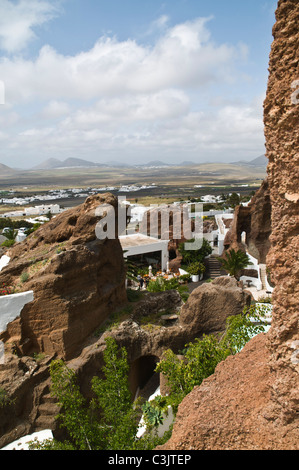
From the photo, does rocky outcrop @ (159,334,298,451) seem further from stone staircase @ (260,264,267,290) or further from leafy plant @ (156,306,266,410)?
stone staircase @ (260,264,267,290)

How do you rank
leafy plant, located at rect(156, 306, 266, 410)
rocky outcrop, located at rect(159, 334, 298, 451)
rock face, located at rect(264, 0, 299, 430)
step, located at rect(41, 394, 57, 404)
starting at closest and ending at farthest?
rock face, located at rect(264, 0, 299, 430) < rocky outcrop, located at rect(159, 334, 298, 451) < leafy plant, located at rect(156, 306, 266, 410) < step, located at rect(41, 394, 57, 404)

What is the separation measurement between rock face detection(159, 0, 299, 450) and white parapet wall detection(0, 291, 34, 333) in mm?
8321

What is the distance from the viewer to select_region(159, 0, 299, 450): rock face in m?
4.40

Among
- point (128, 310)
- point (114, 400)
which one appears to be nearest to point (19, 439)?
point (114, 400)

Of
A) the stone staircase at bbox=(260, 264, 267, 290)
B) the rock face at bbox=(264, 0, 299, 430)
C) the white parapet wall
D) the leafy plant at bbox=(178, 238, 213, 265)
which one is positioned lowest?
the stone staircase at bbox=(260, 264, 267, 290)

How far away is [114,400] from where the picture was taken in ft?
30.0

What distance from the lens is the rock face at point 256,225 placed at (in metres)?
28.2

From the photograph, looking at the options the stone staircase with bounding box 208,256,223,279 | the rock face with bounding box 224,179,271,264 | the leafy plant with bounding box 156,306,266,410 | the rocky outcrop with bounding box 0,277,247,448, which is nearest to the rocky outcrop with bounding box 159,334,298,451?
the leafy plant with bounding box 156,306,266,410

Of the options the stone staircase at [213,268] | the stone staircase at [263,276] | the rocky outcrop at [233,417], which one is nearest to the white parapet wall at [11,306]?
the rocky outcrop at [233,417]

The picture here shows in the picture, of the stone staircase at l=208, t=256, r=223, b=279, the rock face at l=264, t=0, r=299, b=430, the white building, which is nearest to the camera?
the rock face at l=264, t=0, r=299, b=430

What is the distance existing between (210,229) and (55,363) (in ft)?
114

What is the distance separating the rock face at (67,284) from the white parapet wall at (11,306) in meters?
0.20

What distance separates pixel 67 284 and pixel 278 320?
9303mm
